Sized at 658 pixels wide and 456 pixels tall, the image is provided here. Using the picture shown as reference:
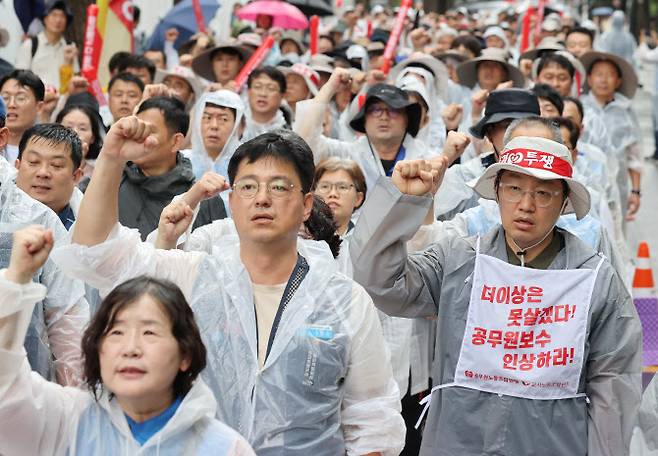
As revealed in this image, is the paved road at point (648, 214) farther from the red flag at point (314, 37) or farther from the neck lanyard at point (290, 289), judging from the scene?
the neck lanyard at point (290, 289)

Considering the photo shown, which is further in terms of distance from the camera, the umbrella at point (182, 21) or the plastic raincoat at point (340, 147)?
the umbrella at point (182, 21)

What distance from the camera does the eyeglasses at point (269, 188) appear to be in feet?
14.2

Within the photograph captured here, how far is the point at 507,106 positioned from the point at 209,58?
492 cm

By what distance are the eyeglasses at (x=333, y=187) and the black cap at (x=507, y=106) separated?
0.99 meters

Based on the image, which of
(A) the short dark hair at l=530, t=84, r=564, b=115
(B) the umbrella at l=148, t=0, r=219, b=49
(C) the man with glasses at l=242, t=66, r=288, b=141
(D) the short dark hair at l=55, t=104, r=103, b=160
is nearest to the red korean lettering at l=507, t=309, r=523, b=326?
(D) the short dark hair at l=55, t=104, r=103, b=160

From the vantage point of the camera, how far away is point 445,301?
4691mm

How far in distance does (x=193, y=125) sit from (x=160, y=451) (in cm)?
524

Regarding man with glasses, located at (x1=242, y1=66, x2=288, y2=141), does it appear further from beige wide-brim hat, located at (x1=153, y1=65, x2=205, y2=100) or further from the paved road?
the paved road

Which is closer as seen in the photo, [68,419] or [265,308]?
[68,419]

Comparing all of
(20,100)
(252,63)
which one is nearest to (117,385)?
(20,100)

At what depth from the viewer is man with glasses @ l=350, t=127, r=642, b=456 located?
4527mm

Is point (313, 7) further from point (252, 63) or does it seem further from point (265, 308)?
point (265, 308)

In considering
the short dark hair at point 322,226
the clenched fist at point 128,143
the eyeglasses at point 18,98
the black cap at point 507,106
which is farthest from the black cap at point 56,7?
the clenched fist at point 128,143

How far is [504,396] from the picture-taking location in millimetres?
4582
